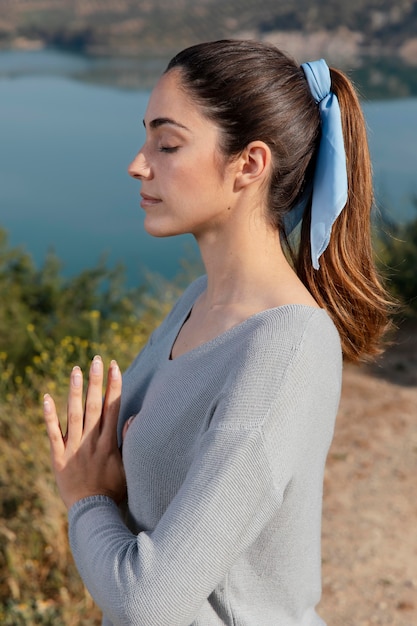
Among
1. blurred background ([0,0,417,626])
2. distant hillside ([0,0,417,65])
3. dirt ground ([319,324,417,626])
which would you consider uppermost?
distant hillside ([0,0,417,65])

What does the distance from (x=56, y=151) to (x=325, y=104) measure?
10.3 metres

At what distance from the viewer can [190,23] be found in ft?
41.7

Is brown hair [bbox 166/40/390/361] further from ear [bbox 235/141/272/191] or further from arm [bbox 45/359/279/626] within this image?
arm [bbox 45/359/279/626]

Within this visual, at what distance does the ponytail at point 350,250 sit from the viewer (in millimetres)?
1423

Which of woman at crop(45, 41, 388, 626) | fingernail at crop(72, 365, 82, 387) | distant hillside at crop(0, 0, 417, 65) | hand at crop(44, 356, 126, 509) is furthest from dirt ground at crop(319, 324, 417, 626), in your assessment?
distant hillside at crop(0, 0, 417, 65)

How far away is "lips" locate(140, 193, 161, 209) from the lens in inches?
52.3

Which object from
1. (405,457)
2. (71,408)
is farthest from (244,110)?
(405,457)

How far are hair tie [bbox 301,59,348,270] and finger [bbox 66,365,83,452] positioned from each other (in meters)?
0.46

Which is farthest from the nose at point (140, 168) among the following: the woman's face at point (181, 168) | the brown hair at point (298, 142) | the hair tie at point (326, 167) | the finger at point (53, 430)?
the finger at point (53, 430)

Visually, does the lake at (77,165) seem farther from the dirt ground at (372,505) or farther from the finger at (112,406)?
the finger at (112,406)

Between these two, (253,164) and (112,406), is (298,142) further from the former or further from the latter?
(112,406)

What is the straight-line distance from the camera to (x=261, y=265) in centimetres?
131

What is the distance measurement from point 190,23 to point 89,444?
1238cm

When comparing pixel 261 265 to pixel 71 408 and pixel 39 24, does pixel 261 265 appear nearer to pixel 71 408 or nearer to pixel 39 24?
pixel 71 408
